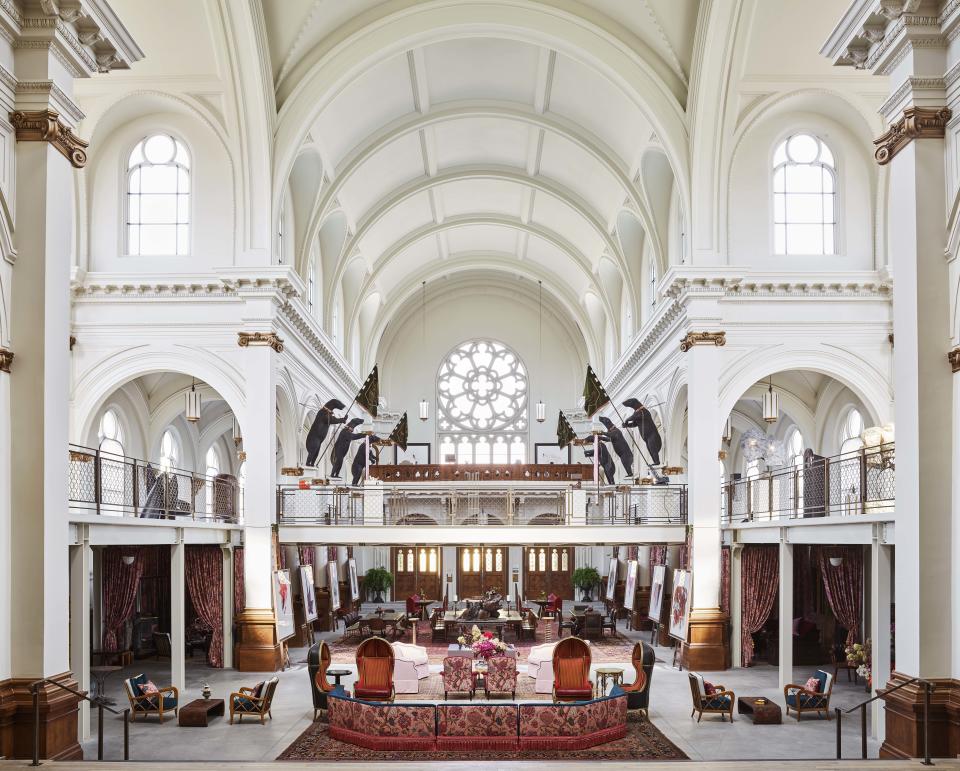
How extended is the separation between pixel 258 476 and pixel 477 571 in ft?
64.2

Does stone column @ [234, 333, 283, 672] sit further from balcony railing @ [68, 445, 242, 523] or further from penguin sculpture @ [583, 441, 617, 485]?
penguin sculpture @ [583, 441, 617, 485]

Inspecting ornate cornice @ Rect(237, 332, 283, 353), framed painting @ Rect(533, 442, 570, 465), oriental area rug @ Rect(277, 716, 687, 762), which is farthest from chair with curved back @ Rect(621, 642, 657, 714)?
framed painting @ Rect(533, 442, 570, 465)

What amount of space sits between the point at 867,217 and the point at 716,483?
667 centimetres

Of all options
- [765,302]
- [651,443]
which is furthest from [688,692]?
[765,302]

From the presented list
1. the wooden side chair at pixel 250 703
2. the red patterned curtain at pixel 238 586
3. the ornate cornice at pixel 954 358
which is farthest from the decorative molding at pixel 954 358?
the red patterned curtain at pixel 238 586

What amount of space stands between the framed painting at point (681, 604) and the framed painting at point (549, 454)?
2025 cm

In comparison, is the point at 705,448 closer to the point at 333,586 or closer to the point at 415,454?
the point at 333,586

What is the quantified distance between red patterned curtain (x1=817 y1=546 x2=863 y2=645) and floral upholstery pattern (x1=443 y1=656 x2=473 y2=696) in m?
7.36

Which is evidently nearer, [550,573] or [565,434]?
[565,434]

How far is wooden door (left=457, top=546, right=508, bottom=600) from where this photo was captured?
132ft

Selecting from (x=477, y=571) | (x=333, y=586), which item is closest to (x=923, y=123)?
(x=333, y=586)

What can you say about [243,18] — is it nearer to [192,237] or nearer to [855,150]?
[192,237]

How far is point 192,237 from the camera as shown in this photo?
74.7 feet

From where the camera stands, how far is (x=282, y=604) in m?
22.5
